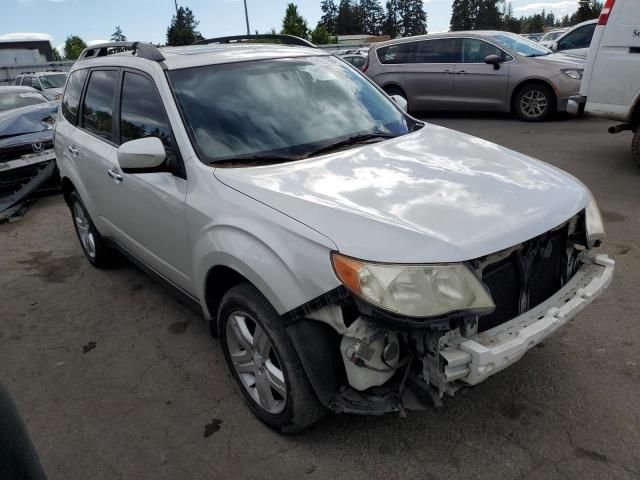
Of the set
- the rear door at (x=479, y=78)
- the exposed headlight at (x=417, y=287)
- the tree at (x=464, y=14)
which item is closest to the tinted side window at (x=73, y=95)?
the exposed headlight at (x=417, y=287)

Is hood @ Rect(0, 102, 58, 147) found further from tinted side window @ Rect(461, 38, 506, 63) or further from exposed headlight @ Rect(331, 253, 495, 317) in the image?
tinted side window @ Rect(461, 38, 506, 63)

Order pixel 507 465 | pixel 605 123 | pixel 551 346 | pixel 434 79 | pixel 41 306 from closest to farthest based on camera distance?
pixel 507 465 → pixel 551 346 → pixel 41 306 → pixel 605 123 → pixel 434 79

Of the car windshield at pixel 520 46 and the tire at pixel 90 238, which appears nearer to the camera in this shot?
the tire at pixel 90 238

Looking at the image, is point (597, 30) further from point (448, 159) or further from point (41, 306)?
point (41, 306)

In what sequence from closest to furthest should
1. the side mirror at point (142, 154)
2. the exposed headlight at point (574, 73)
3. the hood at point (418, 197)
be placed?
the hood at point (418, 197) < the side mirror at point (142, 154) < the exposed headlight at point (574, 73)

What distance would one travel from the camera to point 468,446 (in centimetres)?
245

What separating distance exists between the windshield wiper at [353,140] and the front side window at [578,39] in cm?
1058

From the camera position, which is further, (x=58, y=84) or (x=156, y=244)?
(x=58, y=84)

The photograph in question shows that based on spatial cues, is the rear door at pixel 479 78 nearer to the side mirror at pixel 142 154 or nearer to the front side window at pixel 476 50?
the front side window at pixel 476 50

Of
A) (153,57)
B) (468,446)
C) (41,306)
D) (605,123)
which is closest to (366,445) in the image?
(468,446)

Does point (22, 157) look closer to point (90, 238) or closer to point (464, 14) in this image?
point (90, 238)

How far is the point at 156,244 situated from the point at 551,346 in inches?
97.2

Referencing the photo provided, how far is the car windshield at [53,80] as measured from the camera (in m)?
17.2

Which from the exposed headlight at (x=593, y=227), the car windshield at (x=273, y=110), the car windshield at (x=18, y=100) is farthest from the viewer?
the car windshield at (x=18, y=100)
